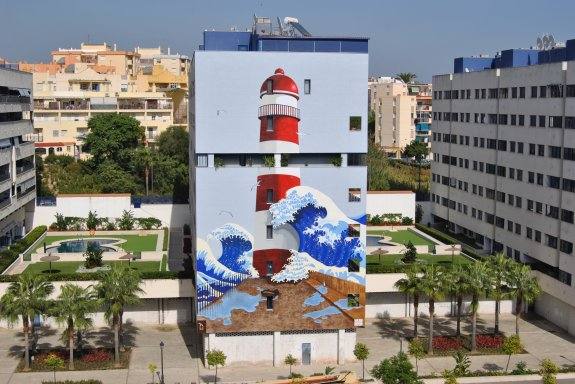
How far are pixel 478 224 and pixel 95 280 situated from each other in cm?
3542

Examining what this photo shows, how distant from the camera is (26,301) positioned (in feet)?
153

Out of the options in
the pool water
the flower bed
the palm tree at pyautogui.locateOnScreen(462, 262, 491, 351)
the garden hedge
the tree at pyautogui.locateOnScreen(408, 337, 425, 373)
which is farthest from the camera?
the pool water

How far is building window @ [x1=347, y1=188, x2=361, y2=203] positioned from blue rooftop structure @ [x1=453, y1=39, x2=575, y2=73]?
65.7 feet

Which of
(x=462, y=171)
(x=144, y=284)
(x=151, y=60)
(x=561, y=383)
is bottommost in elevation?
(x=561, y=383)

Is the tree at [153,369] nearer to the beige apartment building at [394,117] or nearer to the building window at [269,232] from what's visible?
the building window at [269,232]

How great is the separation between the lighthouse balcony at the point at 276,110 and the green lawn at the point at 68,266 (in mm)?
19215

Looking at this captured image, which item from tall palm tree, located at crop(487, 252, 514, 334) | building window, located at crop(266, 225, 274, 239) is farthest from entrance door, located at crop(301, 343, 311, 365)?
Result: tall palm tree, located at crop(487, 252, 514, 334)

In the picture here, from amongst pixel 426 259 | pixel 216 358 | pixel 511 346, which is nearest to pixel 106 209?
pixel 426 259

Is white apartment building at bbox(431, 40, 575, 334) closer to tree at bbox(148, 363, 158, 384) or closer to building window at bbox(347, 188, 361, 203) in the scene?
building window at bbox(347, 188, 361, 203)

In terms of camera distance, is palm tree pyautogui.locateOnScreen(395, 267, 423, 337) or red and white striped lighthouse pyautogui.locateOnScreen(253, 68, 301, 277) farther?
palm tree pyautogui.locateOnScreen(395, 267, 423, 337)

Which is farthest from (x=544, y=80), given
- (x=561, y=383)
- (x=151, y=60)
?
(x=151, y=60)

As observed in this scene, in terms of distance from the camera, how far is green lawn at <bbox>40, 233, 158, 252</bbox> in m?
71.9

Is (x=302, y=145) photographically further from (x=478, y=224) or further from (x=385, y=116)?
(x=385, y=116)

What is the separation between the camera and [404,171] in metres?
129
